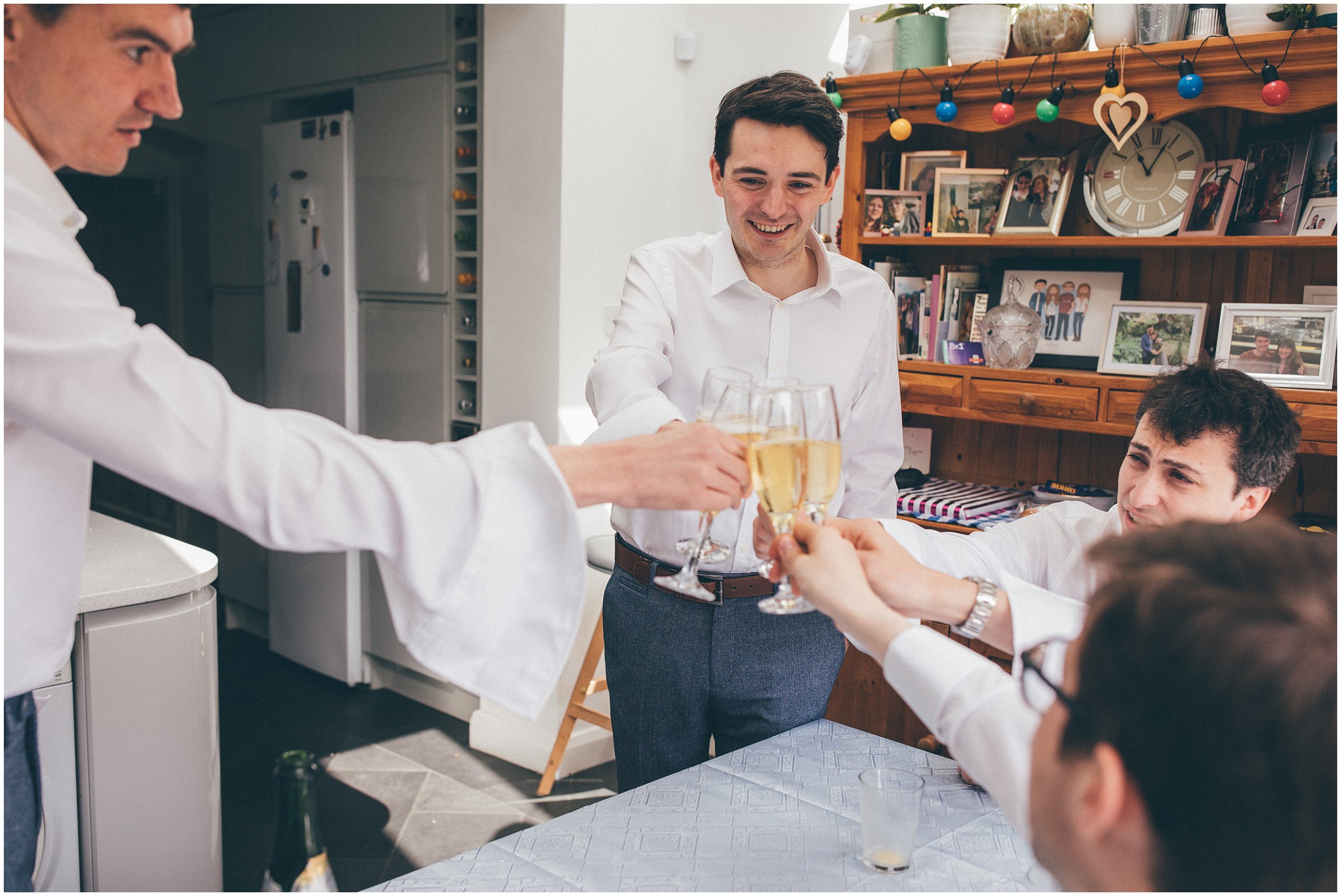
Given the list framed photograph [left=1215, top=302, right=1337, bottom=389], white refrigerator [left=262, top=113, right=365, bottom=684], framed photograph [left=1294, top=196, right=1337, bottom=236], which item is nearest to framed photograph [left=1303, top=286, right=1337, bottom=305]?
framed photograph [left=1215, top=302, right=1337, bottom=389]

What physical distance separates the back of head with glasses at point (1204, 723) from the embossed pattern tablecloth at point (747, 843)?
0.53m

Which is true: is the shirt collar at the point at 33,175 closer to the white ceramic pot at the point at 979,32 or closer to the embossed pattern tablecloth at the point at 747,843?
the embossed pattern tablecloth at the point at 747,843

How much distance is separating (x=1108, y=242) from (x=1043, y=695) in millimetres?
2079

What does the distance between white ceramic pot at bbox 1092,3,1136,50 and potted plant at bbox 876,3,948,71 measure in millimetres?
415

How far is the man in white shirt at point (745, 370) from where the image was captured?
1826 millimetres

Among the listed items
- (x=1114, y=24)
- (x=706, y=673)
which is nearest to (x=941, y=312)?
(x=1114, y=24)

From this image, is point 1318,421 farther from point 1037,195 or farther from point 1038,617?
point 1038,617

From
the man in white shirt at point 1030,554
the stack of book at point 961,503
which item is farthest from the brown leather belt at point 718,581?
the stack of book at point 961,503

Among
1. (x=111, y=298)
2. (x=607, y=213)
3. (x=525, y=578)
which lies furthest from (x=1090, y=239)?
(x=111, y=298)

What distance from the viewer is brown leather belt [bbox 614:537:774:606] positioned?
5.96 ft

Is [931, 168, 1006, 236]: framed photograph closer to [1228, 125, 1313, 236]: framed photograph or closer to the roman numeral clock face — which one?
the roman numeral clock face

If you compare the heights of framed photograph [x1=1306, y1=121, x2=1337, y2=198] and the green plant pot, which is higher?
the green plant pot

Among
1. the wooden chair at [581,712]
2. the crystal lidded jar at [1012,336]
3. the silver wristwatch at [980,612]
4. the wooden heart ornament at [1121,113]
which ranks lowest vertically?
Result: the wooden chair at [581,712]

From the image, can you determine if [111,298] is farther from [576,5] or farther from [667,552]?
[576,5]
